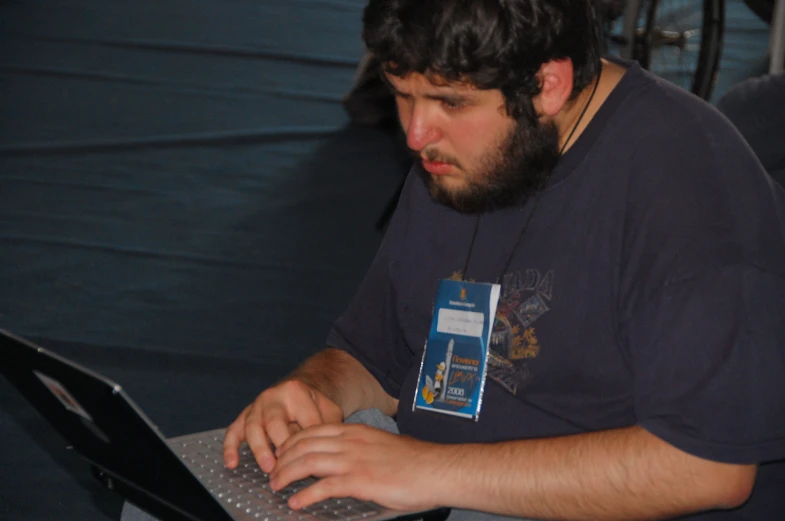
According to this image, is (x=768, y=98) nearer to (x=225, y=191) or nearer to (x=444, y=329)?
(x=444, y=329)

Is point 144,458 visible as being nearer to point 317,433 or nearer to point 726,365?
point 317,433

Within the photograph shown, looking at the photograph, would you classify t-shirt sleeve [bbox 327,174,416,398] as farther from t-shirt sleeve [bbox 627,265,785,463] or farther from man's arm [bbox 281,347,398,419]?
t-shirt sleeve [bbox 627,265,785,463]

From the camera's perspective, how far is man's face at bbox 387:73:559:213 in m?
1.19

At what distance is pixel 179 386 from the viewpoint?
2520mm

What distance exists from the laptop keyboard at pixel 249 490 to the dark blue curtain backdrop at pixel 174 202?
2.97 feet

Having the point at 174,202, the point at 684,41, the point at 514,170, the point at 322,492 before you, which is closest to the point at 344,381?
the point at 322,492

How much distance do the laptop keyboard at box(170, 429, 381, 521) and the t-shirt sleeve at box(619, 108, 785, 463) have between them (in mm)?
332

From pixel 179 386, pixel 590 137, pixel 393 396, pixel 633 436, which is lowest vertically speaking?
pixel 179 386

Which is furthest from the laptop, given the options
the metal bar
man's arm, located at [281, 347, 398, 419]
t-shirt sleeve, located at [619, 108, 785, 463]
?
the metal bar

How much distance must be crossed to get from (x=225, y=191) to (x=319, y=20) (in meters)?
2.32

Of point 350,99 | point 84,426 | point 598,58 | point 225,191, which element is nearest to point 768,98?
point 598,58

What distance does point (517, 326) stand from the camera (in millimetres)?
1214

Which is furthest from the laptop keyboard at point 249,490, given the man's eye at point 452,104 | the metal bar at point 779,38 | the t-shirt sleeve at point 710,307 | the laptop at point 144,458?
the metal bar at point 779,38

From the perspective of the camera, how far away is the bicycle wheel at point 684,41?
13.3ft
